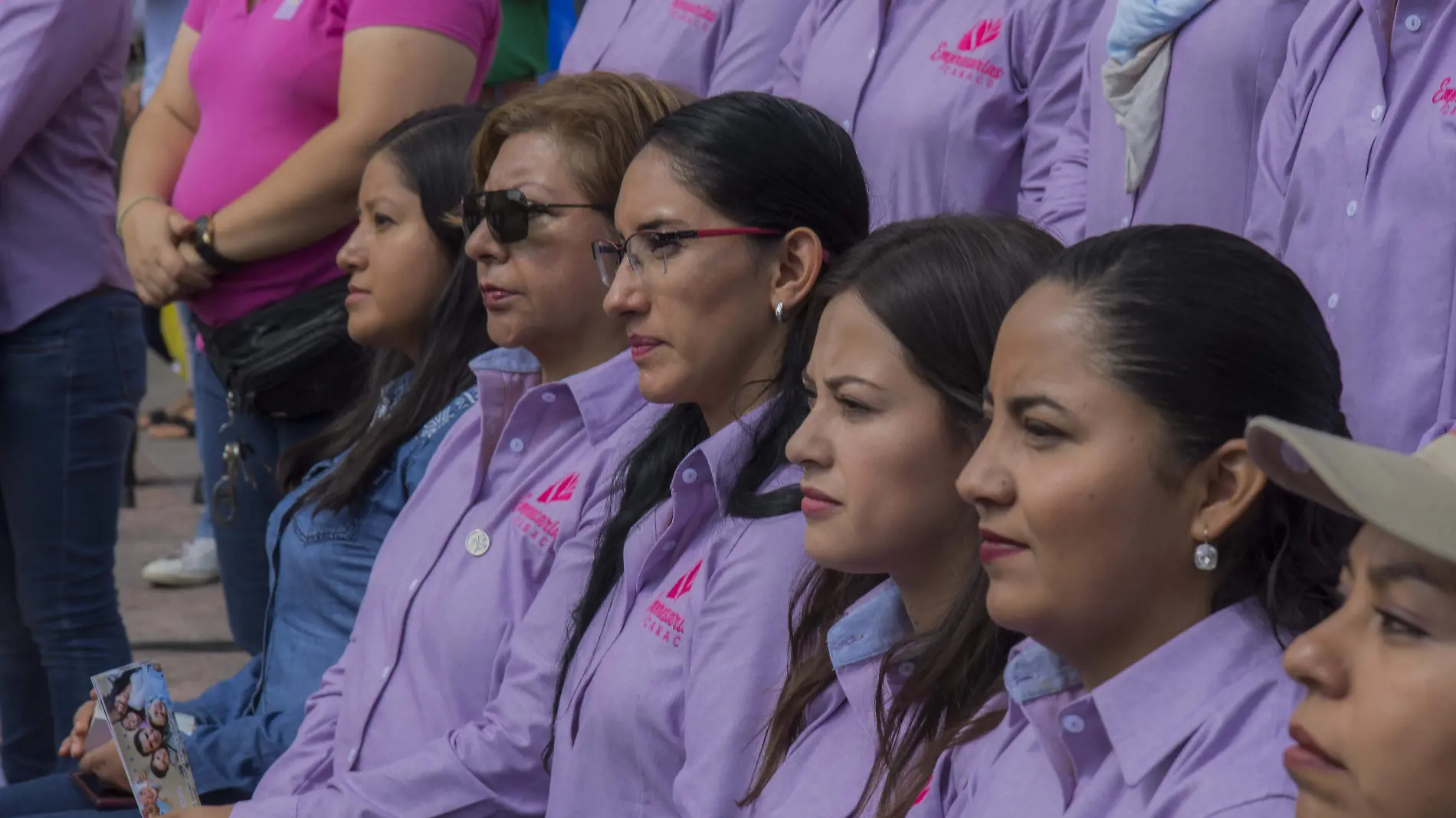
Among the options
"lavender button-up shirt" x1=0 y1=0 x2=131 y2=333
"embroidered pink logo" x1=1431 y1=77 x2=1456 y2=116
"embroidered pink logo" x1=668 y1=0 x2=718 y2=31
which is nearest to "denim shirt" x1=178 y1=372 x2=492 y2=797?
"lavender button-up shirt" x1=0 y1=0 x2=131 y2=333

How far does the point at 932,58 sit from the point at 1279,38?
2.29 ft

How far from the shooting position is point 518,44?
17.0ft

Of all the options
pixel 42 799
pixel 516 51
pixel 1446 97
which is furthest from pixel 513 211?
pixel 516 51

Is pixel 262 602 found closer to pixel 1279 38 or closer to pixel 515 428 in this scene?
pixel 515 428

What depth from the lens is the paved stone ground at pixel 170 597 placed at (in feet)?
17.9

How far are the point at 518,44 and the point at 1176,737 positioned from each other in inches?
152

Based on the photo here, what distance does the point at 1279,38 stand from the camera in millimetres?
2977

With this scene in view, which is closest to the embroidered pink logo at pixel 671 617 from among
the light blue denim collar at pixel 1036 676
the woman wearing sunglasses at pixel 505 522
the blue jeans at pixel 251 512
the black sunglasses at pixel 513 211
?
the woman wearing sunglasses at pixel 505 522

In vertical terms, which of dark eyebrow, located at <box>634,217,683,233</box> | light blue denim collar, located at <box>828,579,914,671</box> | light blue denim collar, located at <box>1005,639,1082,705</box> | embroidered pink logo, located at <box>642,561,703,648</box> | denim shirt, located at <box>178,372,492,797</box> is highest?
dark eyebrow, located at <box>634,217,683,233</box>

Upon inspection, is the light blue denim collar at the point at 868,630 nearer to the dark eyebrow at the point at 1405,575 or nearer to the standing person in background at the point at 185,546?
the dark eyebrow at the point at 1405,575

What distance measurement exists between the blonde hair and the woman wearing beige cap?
1.74m

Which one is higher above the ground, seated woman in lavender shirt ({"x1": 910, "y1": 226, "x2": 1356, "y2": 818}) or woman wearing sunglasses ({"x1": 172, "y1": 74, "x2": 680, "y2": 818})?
seated woman in lavender shirt ({"x1": 910, "y1": 226, "x2": 1356, "y2": 818})

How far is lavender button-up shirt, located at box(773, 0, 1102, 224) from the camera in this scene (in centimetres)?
338

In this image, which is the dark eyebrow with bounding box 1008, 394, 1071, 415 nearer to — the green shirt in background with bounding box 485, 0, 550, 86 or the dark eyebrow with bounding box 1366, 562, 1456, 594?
the dark eyebrow with bounding box 1366, 562, 1456, 594
